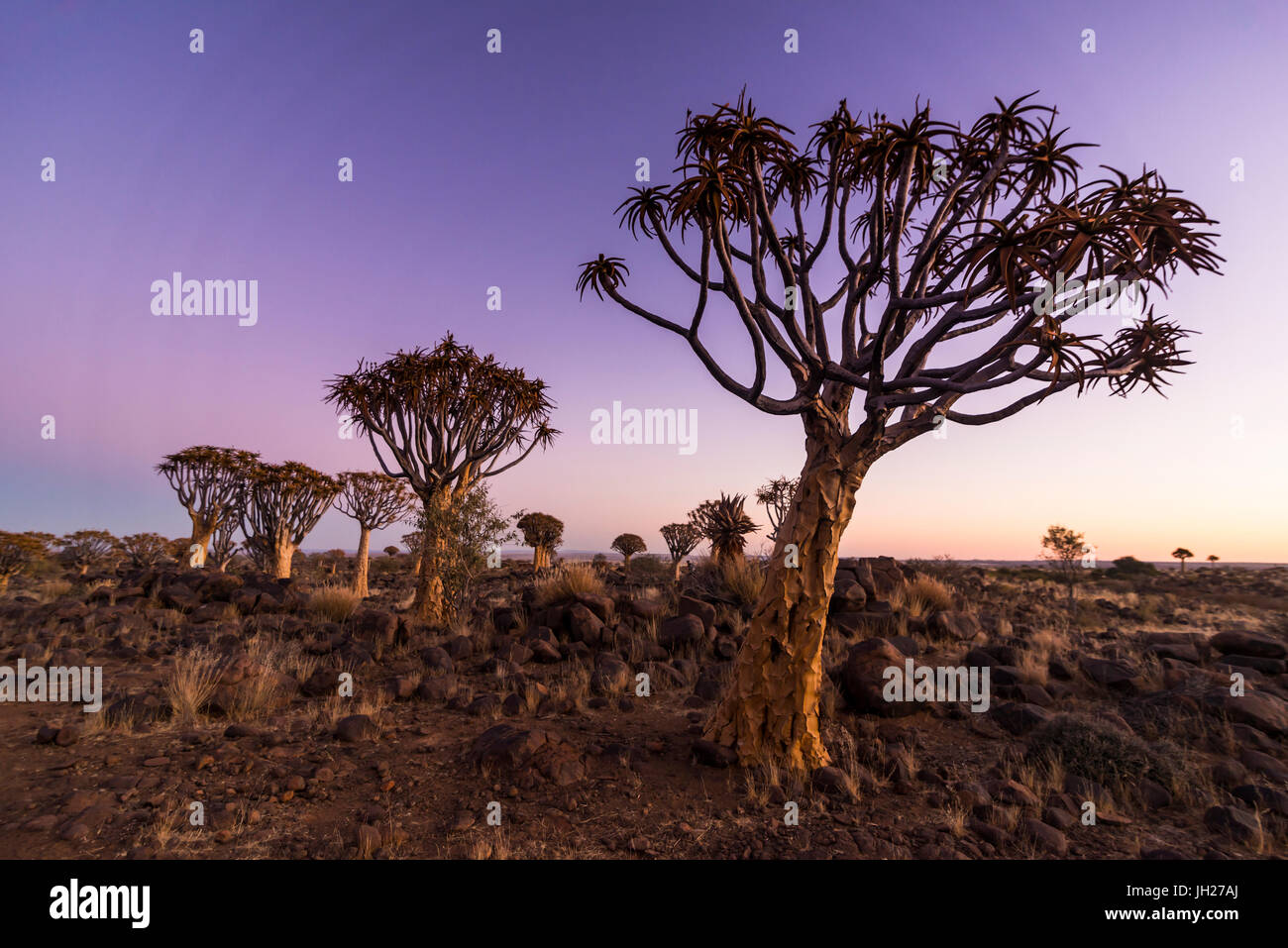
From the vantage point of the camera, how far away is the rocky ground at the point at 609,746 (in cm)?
492

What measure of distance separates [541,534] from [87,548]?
69.7 ft

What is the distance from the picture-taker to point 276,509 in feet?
72.4

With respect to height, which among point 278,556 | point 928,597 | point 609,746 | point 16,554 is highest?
point 16,554

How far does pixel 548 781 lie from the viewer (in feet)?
19.2

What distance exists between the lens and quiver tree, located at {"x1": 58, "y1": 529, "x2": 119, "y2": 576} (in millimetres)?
26234

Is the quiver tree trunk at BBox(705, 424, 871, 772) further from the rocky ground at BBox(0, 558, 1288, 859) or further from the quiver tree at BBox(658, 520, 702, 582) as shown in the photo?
the quiver tree at BBox(658, 520, 702, 582)

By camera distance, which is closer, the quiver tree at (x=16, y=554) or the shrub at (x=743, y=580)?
the shrub at (x=743, y=580)

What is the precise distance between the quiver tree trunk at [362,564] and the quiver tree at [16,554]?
35.7 ft

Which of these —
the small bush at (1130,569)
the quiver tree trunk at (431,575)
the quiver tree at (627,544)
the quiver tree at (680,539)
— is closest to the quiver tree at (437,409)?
the quiver tree trunk at (431,575)

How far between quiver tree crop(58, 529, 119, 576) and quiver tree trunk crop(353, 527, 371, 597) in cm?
1403

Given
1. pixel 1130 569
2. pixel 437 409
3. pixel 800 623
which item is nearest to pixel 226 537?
pixel 437 409

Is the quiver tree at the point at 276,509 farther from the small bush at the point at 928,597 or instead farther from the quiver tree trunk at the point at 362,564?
the small bush at the point at 928,597

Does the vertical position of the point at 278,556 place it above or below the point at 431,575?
below

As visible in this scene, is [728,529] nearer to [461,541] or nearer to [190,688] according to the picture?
[461,541]
